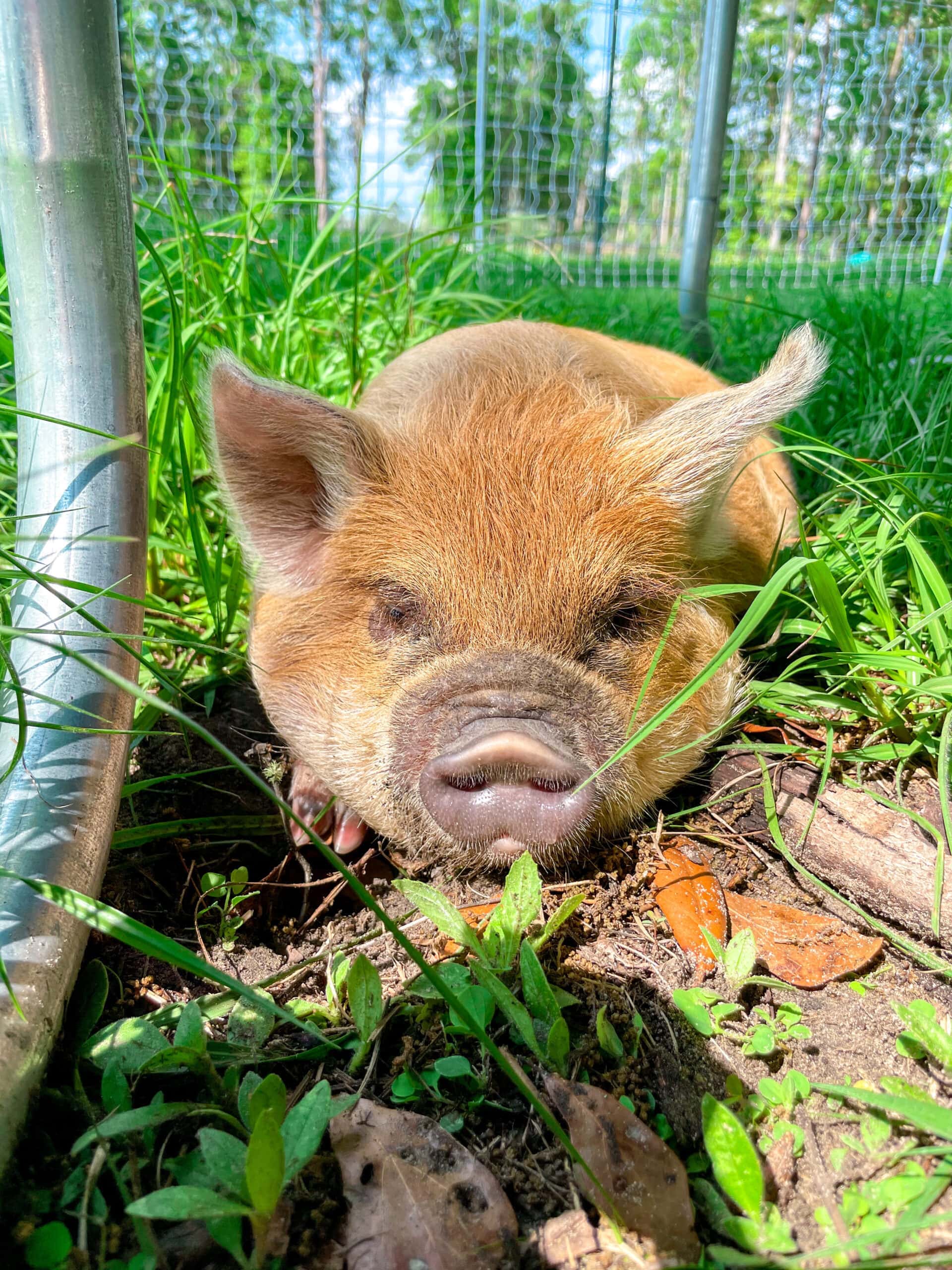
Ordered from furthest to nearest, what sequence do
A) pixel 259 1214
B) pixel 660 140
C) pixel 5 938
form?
1. pixel 660 140
2. pixel 5 938
3. pixel 259 1214

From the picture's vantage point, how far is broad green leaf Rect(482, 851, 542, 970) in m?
1.71

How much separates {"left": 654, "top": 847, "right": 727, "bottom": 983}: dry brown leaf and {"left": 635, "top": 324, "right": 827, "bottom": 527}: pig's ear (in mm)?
972

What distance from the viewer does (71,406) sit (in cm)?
182

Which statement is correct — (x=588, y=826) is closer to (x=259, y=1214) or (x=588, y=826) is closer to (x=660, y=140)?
(x=259, y=1214)

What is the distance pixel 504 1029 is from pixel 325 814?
43.6 inches

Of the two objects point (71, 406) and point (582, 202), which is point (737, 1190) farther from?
point (582, 202)

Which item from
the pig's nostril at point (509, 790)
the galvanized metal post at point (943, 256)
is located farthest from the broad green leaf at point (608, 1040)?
the galvanized metal post at point (943, 256)

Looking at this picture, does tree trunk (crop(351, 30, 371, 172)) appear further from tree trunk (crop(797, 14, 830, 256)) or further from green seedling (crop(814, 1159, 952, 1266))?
tree trunk (crop(797, 14, 830, 256))

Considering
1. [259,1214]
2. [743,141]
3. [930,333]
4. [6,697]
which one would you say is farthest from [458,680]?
[743,141]

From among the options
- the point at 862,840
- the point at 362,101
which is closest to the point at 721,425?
the point at 862,840

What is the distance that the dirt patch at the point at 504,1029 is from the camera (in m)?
1.32

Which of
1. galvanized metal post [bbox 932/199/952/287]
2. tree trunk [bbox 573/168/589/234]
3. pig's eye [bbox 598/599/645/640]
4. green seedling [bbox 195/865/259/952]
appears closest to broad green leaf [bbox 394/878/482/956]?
green seedling [bbox 195/865/259/952]

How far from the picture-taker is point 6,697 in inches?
69.2

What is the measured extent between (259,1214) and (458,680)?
3.75 feet
